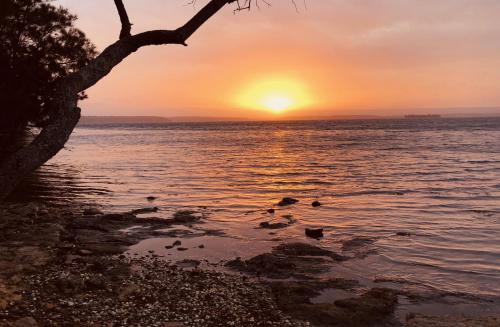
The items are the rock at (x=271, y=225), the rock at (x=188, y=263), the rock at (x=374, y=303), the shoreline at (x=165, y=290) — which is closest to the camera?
the shoreline at (x=165, y=290)

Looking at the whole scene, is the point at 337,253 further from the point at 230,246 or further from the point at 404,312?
the point at 404,312

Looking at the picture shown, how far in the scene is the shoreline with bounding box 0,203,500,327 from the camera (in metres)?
8.20

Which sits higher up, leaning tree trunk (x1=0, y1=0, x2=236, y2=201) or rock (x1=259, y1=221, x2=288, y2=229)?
leaning tree trunk (x1=0, y1=0, x2=236, y2=201)

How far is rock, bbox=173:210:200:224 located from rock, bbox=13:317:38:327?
1052cm

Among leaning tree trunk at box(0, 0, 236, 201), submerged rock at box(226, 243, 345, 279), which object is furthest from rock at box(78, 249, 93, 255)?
leaning tree trunk at box(0, 0, 236, 201)

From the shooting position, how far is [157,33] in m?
5.44

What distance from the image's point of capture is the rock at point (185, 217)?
1795cm

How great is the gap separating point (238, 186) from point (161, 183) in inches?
215

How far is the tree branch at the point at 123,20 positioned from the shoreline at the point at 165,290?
4.98 m

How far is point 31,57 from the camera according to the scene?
2284 cm

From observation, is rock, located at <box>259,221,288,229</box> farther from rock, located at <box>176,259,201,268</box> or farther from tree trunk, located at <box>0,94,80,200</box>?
tree trunk, located at <box>0,94,80,200</box>

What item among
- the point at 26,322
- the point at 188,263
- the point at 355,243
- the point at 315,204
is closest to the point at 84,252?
the point at 188,263

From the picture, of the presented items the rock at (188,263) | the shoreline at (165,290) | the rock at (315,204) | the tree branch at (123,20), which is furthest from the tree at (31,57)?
the tree branch at (123,20)

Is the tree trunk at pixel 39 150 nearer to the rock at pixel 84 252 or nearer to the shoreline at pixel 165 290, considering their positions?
the shoreline at pixel 165 290
